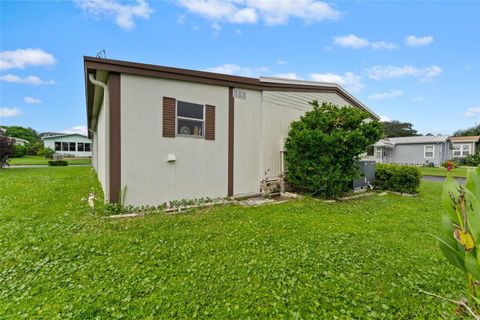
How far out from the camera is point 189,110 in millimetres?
6223

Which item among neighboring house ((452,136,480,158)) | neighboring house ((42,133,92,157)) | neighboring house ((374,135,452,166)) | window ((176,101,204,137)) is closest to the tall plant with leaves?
window ((176,101,204,137))

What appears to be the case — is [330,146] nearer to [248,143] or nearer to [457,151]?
[248,143]

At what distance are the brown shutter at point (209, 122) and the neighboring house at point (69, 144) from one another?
37.4m

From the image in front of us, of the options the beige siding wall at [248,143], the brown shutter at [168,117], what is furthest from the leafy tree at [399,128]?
the brown shutter at [168,117]

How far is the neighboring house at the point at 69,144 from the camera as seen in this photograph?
36375 millimetres

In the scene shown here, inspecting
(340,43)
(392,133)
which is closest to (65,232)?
(340,43)

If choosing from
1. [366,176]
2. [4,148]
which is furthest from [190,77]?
[4,148]

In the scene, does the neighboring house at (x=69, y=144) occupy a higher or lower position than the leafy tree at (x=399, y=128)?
lower

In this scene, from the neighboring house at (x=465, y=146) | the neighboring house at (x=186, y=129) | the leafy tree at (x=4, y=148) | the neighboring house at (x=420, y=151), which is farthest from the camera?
the neighboring house at (x=465, y=146)

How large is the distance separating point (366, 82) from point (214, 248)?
17.2 m

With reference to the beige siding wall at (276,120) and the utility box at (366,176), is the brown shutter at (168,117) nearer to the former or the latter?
the beige siding wall at (276,120)

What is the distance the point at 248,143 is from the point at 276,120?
1.41m

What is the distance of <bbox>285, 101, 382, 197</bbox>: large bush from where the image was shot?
6801 millimetres

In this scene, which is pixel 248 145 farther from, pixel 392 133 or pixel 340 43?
pixel 392 133
